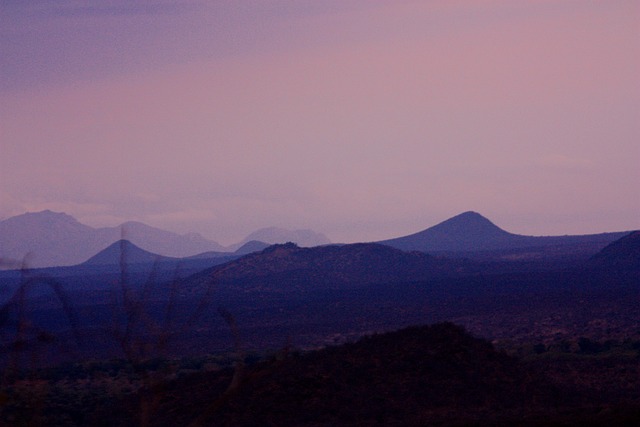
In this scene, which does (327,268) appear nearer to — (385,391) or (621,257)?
(621,257)

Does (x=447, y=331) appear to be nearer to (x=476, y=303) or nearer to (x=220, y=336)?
(x=220, y=336)

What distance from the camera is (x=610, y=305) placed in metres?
49.6

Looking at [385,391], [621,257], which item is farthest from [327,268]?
[385,391]

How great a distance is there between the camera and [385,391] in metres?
18.0

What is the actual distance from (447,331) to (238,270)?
76.4 metres

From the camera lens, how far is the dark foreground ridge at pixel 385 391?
1631cm

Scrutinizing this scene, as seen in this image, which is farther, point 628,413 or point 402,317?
point 402,317

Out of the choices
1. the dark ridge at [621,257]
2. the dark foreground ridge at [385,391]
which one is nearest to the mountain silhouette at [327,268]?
the dark ridge at [621,257]

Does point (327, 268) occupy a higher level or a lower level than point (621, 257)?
higher

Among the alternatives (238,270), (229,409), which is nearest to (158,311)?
(238,270)

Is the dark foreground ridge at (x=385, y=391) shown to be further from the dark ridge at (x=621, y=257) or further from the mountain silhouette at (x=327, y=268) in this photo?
the mountain silhouette at (x=327, y=268)

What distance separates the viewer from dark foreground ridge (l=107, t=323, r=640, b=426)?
16.3 meters

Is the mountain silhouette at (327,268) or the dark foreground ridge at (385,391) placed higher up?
the mountain silhouette at (327,268)

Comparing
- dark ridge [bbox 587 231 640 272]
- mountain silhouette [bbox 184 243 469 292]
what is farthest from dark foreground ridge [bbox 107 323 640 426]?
mountain silhouette [bbox 184 243 469 292]
